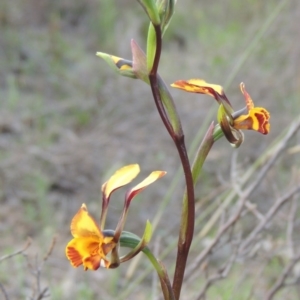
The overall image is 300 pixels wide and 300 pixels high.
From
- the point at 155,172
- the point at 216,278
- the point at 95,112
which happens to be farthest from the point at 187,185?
the point at 95,112

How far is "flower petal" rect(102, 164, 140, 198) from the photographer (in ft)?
2.02

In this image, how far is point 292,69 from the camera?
4047 mm

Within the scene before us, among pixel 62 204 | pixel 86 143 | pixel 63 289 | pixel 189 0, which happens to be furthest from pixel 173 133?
pixel 189 0

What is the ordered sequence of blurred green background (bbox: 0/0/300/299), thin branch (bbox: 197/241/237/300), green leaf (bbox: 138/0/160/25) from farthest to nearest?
1. blurred green background (bbox: 0/0/300/299)
2. thin branch (bbox: 197/241/237/300)
3. green leaf (bbox: 138/0/160/25)

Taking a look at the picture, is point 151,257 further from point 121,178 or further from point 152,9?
point 152,9

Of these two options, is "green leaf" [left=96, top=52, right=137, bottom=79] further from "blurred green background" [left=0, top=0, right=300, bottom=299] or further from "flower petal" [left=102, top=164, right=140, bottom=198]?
"blurred green background" [left=0, top=0, right=300, bottom=299]

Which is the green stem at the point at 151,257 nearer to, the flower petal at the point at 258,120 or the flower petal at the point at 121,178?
the flower petal at the point at 121,178

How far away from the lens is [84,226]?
58 cm

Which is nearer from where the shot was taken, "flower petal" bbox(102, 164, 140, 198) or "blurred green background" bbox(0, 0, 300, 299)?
"flower petal" bbox(102, 164, 140, 198)

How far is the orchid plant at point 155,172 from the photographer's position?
0.58 meters

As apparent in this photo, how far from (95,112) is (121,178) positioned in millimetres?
3672

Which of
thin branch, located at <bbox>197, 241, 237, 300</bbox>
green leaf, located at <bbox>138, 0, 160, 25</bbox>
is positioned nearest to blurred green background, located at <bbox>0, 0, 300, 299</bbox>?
thin branch, located at <bbox>197, 241, 237, 300</bbox>

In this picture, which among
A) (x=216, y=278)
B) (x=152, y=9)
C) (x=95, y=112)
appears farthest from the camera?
(x=95, y=112)

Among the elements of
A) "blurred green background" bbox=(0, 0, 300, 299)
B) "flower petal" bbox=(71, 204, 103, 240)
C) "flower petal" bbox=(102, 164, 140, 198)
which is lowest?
"blurred green background" bbox=(0, 0, 300, 299)
